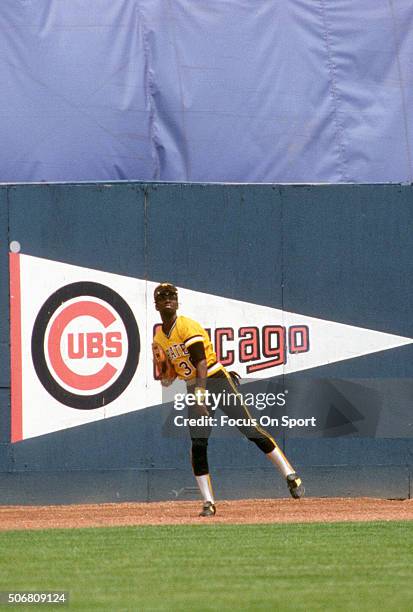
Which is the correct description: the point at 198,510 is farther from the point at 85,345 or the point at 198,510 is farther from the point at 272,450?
the point at 85,345

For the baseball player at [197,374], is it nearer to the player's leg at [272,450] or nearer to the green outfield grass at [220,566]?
the player's leg at [272,450]

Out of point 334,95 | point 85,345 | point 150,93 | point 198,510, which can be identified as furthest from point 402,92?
point 198,510

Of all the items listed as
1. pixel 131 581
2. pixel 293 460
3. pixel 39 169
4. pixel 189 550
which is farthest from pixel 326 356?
pixel 131 581

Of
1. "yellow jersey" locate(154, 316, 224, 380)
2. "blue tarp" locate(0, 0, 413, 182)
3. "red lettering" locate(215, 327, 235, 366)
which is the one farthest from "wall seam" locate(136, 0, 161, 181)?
"yellow jersey" locate(154, 316, 224, 380)

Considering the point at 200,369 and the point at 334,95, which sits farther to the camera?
the point at 334,95

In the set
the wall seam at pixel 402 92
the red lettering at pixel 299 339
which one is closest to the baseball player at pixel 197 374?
the red lettering at pixel 299 339

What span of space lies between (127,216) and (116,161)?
98 cm

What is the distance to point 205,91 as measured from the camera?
15.3m

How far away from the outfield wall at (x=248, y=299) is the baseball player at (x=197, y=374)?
1.25 meters

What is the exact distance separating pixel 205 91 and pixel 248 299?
271 centimetres

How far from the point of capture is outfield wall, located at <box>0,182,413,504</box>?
13.9 metres

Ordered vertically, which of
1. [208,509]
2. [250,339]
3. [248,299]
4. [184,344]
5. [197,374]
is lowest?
[208,509]

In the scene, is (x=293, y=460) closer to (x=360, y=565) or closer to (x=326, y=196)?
(x=326, y=196)

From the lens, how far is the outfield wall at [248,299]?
13.9 m
